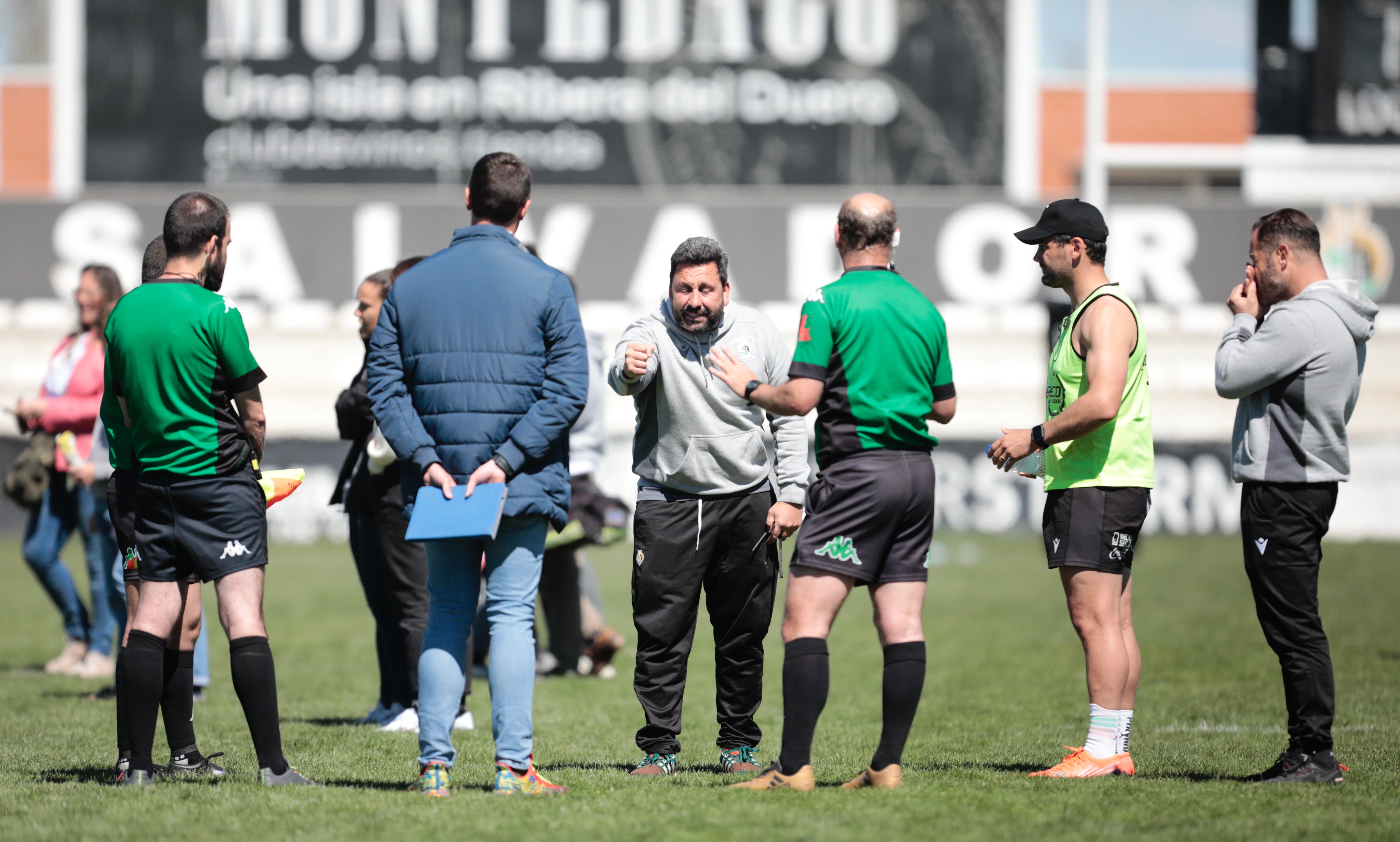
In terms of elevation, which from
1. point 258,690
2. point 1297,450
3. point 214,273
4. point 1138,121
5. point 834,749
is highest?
point 1138,121

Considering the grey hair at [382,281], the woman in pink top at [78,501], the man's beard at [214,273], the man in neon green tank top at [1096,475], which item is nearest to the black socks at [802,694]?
the man in neon green tank top at [1096,475]

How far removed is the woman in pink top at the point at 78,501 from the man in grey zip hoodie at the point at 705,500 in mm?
3392

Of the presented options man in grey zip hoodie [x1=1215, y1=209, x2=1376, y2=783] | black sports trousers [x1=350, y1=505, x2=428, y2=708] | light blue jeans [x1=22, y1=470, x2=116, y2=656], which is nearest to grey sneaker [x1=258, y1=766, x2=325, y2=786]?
black sports trousers [x1=350, y1=505, x2=428, y2=708]

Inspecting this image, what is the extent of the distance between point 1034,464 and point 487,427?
2015 millimetres

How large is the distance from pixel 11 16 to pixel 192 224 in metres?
21.9

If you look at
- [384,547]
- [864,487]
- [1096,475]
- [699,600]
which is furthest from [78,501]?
[1096,475]

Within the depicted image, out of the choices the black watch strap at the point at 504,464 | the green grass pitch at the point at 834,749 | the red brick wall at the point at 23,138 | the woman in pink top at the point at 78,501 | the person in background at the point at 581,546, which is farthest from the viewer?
the red brick wall at the point at 23,138

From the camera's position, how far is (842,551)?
174 inches

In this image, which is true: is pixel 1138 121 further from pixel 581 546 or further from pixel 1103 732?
pixel 1103 732

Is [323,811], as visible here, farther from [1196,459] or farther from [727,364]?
[1196,459]

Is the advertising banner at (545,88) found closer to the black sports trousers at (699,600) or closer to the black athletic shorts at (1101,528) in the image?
the black sports trousers at (699,600)

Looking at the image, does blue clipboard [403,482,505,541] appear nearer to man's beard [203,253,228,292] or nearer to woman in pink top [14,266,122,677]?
man's beard [203,253,228,292]

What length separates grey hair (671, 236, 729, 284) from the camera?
4.99 meters

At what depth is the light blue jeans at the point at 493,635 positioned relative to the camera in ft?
14.2
